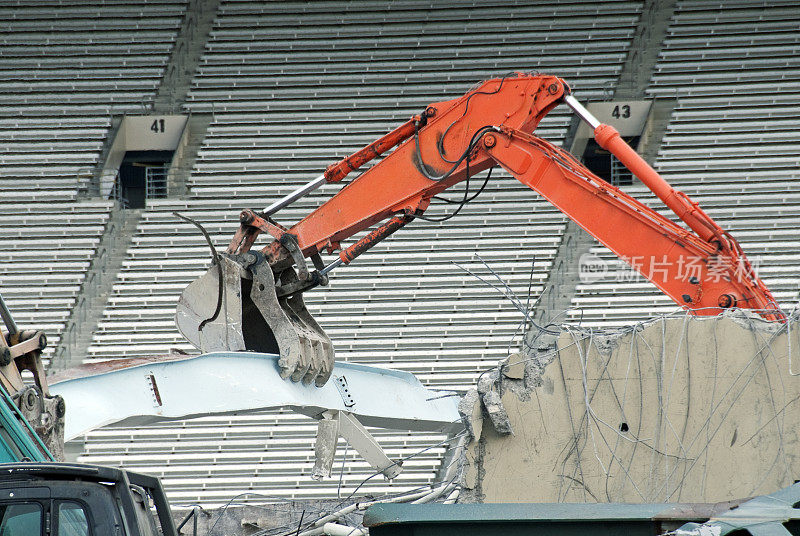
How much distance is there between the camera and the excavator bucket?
745 cm

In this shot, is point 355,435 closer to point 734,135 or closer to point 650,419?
point 650,419

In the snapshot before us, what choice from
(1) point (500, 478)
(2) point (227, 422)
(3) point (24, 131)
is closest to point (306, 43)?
(3) point (24, 131)

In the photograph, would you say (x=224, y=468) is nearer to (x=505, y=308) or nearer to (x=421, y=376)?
(x=421, y=376)

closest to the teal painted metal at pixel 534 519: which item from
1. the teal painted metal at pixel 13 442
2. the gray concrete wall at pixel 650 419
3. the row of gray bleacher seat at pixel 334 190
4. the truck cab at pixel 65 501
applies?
the truck cab at pixel 65 501

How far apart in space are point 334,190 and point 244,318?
8159mm

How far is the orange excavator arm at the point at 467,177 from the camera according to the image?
6977 millimetres

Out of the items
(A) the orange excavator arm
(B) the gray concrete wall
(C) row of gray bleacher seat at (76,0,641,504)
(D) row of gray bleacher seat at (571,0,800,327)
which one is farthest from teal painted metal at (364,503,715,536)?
(D) row of gray bleacher seat at (571,0,800,327)

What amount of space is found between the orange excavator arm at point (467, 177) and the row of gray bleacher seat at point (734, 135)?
237 inches

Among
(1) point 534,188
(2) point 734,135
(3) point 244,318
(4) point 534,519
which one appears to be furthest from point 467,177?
(2) point 734,135

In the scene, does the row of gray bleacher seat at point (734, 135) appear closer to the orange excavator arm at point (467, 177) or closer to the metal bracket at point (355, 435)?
the orange excavator arm at point (467, 177)

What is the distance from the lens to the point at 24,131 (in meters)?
16.4

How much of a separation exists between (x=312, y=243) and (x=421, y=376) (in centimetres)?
551

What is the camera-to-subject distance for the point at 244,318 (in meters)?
7.79

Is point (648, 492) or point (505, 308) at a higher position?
point (505, 308)
